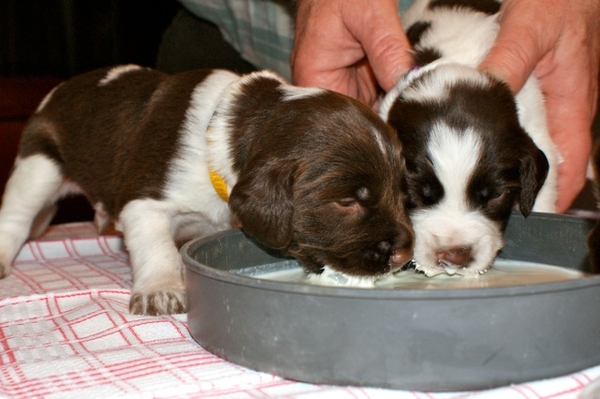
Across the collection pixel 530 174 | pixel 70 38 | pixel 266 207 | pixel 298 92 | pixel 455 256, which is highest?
pixel 298 92

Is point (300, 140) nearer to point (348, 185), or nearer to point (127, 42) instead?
point (348, 185)

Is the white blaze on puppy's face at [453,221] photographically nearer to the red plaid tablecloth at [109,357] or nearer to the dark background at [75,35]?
the red plaid tablecloth at [109,357]

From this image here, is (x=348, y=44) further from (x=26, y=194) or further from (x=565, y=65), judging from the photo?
(x=26, y=194)

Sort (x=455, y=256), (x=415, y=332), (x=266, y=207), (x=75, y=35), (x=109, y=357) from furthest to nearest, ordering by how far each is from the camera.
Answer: (x=75, y=35)
(x=455, y=256)
(x=266, y=207)
(x=109, y=357)
(x=415, y=332)

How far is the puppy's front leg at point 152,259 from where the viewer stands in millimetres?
3256

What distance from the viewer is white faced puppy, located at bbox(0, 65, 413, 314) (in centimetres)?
304

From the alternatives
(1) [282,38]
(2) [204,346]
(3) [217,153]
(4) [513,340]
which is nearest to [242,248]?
(3) [217,153]

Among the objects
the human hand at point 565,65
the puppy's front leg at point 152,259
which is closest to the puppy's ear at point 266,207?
the puppy's front leg at point 152,259

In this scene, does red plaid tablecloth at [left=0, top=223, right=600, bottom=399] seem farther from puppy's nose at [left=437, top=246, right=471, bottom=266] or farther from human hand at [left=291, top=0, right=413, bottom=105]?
human hand at [left=291, top=0, right=413, bottom=105]

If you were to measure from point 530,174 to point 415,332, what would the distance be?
5.43ft

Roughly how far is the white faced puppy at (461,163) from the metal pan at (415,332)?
3.41ft

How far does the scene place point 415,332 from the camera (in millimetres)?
2068

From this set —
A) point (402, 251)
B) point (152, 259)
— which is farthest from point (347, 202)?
point (152, 259)

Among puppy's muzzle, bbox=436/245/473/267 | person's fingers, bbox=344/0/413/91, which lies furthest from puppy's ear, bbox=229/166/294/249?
person's fingers, bbox=344/0/413/91
